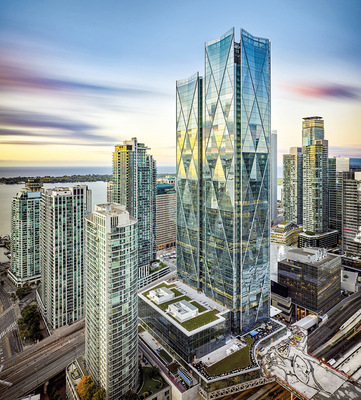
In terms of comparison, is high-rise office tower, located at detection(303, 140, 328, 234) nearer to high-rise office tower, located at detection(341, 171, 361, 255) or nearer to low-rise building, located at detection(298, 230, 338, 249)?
low-rise building, located at detection(298, 230, 338, 249)

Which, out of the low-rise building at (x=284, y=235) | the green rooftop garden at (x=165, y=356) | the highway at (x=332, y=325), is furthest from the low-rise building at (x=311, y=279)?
the green rooftop garden at (x=165, y=356)

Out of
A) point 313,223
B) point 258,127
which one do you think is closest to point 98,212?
point 258,127

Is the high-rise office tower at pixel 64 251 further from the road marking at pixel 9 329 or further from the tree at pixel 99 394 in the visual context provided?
the tree at pixel 99 394

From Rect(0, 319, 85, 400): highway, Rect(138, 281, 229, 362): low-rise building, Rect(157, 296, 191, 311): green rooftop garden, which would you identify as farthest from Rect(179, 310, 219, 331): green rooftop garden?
Rect(0, 319, 85, 400): highway

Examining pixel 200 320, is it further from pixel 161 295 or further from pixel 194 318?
pixel 161 295

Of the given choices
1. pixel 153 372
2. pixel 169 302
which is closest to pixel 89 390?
pixel 153 372

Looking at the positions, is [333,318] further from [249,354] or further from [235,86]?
[235,86]
